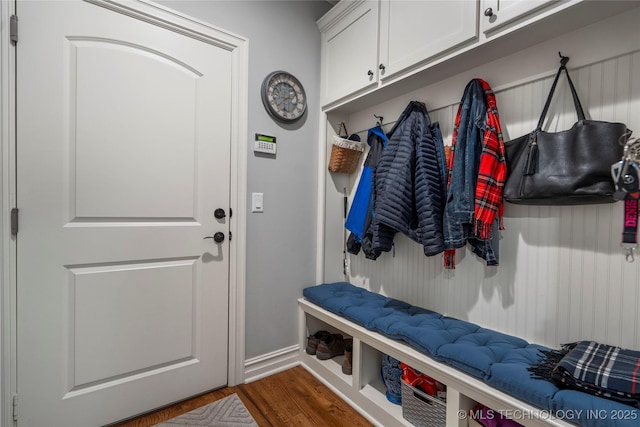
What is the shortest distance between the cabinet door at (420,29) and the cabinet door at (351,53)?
0.28 ft

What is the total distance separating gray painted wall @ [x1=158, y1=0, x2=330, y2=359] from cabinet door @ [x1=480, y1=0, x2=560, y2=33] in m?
1.17

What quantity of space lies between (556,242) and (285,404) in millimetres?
1570

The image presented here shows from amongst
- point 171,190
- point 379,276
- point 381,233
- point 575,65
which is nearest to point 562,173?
point 575,65

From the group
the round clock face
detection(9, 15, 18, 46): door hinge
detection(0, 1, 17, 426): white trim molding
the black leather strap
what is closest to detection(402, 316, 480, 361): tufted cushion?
the black leather strap

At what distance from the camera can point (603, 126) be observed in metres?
1.08

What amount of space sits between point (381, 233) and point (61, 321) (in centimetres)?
162

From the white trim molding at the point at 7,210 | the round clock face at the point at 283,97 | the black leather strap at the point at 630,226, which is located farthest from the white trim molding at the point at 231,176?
the black leather strap at the point at 630,226

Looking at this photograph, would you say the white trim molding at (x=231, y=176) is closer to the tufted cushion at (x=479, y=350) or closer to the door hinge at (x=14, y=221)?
the door hinge at (x=14, y=221)

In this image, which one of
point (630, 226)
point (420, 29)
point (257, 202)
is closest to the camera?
point (630, 226)

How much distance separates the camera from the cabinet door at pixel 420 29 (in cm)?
130

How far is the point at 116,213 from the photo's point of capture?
148 centimetres

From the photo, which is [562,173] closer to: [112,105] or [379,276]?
[379,276]

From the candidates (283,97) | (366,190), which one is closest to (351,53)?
(283,97)

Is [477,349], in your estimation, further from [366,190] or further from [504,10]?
[504,10]
